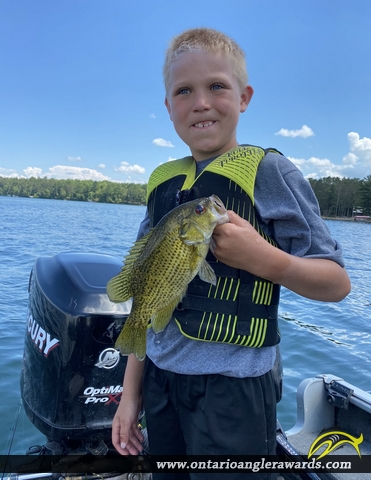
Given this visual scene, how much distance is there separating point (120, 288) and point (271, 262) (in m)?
0.81

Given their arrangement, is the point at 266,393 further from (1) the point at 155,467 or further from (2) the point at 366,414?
(2) the point at 366,414

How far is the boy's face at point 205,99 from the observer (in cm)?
207

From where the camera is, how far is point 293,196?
1.83m

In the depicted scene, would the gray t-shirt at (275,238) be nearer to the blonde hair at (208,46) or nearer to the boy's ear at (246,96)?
the boy's ear at (246,96)

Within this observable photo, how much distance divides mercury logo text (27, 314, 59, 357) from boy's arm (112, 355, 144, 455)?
77cm

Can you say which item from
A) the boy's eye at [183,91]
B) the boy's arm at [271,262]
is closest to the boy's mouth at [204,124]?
the boy's eye at [183,91]

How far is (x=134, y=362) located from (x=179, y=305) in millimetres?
578

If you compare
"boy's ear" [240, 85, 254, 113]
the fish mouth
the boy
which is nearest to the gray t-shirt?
the boy

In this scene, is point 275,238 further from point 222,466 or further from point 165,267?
point 222,466

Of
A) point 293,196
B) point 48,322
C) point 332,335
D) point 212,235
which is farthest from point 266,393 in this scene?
point 332,335

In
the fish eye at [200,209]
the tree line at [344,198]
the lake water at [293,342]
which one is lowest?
the lake water at [293,342]

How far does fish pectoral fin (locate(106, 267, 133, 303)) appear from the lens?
2064 mm

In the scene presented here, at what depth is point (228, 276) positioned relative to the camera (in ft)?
6.43

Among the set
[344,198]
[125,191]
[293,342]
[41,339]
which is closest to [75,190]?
[125,191]
